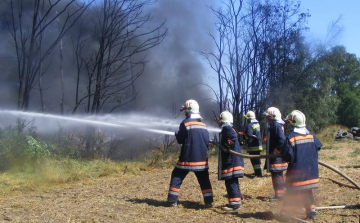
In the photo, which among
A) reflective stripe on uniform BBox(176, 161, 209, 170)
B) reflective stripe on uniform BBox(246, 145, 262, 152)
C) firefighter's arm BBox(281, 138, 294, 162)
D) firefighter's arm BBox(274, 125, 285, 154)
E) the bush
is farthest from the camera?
reflective stripe on uniform BBox(246, 145, 262, 152)

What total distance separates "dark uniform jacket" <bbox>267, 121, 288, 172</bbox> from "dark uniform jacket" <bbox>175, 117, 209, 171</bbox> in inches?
46.6

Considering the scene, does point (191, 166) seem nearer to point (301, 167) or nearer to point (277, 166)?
point (277, 166)

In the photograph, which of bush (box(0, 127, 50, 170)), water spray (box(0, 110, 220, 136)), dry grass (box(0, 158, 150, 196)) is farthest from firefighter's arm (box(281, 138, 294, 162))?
bush (box(0, 127, 50, 170))

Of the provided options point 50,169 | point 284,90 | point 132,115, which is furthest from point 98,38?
point 284,90

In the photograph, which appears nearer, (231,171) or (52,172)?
(231,171)

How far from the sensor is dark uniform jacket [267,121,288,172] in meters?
6.48

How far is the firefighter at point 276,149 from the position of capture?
6.44 m

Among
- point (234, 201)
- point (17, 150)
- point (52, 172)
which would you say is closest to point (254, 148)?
point (234, 201)

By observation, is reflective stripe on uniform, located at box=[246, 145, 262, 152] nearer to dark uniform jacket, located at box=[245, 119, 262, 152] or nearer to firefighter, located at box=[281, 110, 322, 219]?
dark uniform jacket, located at box=[245, 119, 262, 152]

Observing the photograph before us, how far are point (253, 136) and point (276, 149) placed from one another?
8.38ft

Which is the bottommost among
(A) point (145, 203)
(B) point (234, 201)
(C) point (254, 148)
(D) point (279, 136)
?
(A) point (145, 203)

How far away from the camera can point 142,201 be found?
635cm

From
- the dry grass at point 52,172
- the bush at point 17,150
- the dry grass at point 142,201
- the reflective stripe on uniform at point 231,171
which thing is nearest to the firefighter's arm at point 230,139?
the reflective stripe on uniform at point 231,171

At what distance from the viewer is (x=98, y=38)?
13180 mm
